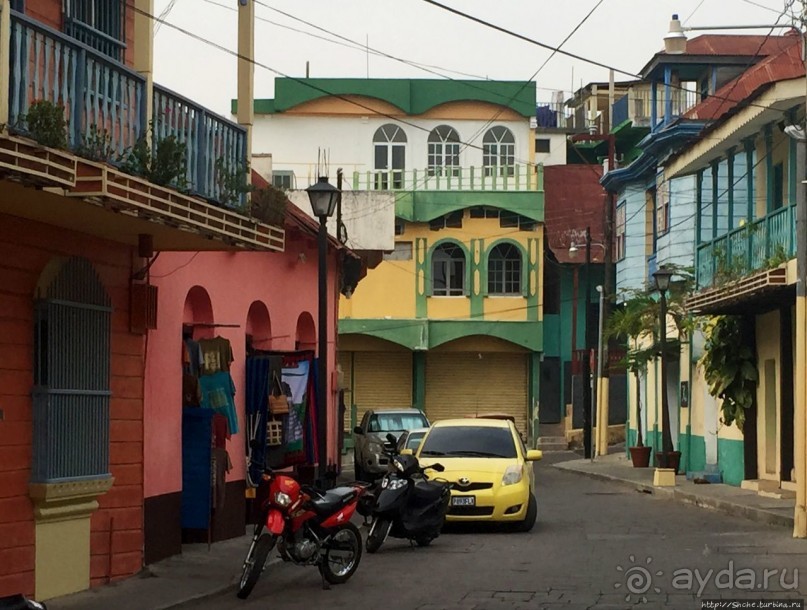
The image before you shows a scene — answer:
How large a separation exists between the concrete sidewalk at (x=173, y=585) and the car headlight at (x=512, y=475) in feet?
14.0

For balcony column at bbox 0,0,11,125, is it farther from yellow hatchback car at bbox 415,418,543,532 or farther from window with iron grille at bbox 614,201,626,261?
window with iron grille at bbox 614,201,626,261

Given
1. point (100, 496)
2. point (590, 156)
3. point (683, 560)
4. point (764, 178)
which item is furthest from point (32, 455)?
point (590, 156)

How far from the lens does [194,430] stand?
57.7ft

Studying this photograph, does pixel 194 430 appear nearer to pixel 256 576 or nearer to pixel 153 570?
pixel 153 570

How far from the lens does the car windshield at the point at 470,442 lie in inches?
842

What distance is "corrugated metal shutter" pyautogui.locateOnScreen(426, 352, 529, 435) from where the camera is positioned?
5266 cm

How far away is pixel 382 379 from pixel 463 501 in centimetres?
3255

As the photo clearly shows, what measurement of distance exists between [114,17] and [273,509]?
5231 millimetres

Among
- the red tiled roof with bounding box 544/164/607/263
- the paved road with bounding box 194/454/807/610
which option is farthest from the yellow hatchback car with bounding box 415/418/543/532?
the red tiled roof with bounding box 544/164/607/263

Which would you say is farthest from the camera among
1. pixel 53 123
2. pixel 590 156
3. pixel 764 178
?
pixel 590 156

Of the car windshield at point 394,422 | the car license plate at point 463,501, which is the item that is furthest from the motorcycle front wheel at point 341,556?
the car windshield at point 394,422

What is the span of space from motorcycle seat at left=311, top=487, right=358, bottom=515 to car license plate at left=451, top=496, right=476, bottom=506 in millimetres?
4948

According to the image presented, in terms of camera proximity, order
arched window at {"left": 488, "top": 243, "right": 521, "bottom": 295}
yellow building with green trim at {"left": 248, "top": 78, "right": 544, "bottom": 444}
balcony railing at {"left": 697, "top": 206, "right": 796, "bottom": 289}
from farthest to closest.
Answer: arched window at {"left": 488, "top": 243, "right": 521, "bottom": 295} → yellow building with green trim at {"left": 248, "top": 78, "right": 544, "bottom": 444} → balcony railing at {"left": 697, "top": 206, "right": 796, "bottom": 289}

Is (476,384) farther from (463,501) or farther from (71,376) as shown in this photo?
(71,376)
